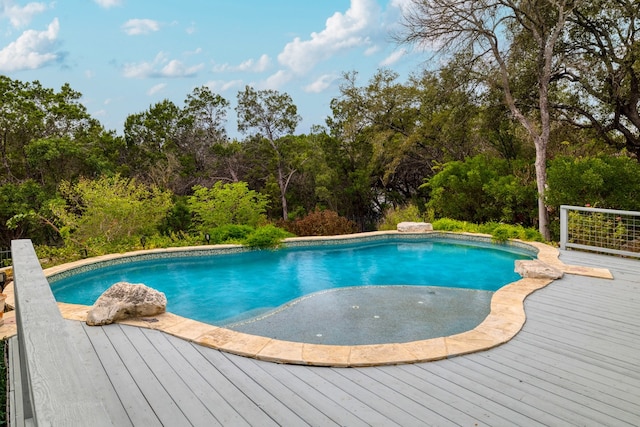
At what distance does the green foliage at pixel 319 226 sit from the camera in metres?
12.1

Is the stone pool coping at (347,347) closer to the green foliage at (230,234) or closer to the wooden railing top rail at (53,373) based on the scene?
the wooden railing top rail at (53,373)

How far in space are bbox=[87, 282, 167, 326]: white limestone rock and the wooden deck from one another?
0.18 meters

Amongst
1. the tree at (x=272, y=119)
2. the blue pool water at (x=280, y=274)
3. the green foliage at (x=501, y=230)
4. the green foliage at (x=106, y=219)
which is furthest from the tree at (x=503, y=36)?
the tree at (x=272, y=119)

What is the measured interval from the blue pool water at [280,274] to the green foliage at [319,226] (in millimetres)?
1193

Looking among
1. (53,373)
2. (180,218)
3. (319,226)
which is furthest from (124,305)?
(180,218)

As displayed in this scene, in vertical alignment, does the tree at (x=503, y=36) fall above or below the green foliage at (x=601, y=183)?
above

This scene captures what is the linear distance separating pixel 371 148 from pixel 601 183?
10.2m

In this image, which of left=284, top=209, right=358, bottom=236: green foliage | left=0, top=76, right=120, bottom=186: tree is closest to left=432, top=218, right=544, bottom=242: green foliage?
left=284, top=209, right=358, bottom=236: green foliage

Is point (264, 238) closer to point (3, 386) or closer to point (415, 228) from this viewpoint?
point (415, 228)

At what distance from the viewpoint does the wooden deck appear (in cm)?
260

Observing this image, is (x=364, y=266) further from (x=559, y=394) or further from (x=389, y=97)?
(x=389, y=97)

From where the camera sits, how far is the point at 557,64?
10.1 meters

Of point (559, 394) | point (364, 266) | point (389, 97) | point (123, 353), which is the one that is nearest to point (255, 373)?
point (123, 353)

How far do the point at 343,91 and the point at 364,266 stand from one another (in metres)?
9.40
